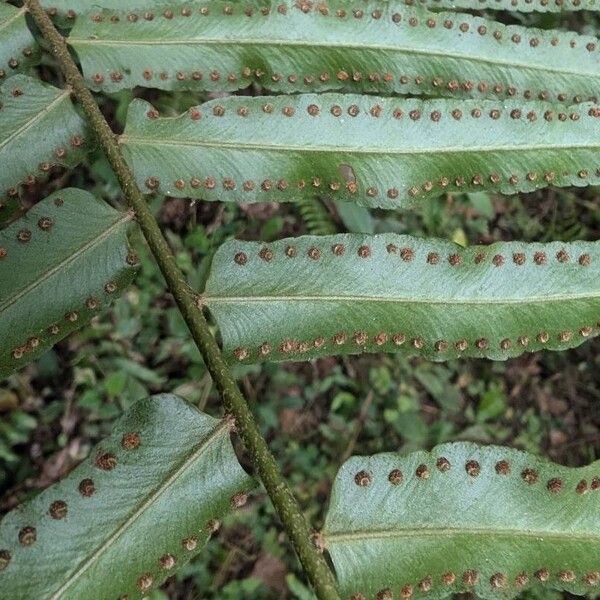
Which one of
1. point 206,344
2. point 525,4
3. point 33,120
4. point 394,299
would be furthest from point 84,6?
point 525,4

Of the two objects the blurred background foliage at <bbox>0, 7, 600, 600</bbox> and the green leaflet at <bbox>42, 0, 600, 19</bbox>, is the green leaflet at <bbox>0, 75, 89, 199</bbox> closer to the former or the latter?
the green leaflet at <bbox>42, 0, 600, 19</bbox>

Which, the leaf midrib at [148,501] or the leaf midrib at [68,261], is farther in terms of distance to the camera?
the leaf midrib at [68,261]

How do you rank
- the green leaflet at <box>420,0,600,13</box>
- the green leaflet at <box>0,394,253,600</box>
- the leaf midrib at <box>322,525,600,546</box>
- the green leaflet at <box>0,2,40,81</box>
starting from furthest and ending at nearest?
1. the green leaflet at <box>420,0,600,13</box>
2. the green leaflet at <box>0,2,40,81</box>
3. the leaf midrib at <box>322,525,600,546</box>
4. the green leaflet at <box>0,394,253,600</box>

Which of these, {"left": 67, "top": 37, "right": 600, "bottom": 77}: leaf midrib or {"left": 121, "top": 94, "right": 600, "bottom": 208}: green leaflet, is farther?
{"left": 67, "top": 37, "right": 600, "bottom": 77}: leaf midrib

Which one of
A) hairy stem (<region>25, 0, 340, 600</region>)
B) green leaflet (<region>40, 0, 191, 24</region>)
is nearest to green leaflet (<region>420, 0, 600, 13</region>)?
green leaflet (<region>40, 0, 191, 24</region>)

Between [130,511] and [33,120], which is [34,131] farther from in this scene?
[130,511]

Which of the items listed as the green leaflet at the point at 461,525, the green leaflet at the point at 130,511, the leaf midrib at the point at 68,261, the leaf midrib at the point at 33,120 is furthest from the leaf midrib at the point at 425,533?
the leaf midrib at the point at 33,120

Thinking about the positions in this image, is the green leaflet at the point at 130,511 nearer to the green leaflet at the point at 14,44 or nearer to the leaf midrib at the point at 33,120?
the leaf midrib at the point at 33,120

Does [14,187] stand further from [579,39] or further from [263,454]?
[579,39]
